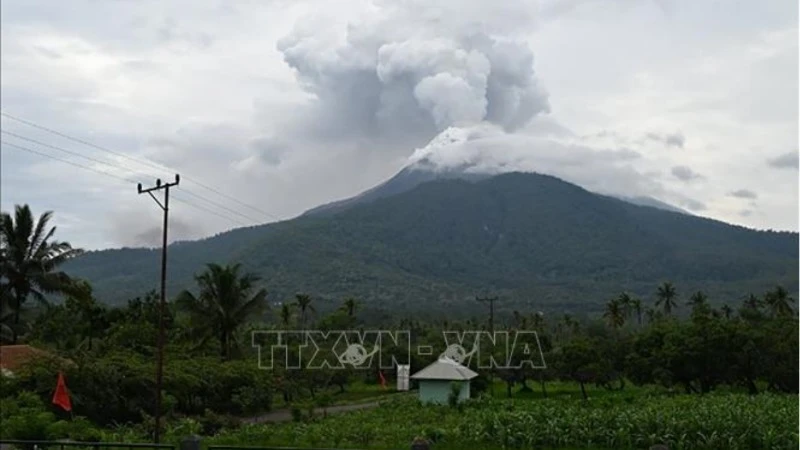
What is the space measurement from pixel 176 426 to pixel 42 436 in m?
6.13

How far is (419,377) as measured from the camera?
3794 cm

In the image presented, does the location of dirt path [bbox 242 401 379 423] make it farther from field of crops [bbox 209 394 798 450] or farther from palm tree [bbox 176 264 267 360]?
field of crops [bbox 209 394 798 450]

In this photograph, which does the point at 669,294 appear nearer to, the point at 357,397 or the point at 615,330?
the point at 615,330

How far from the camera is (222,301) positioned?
36.3 m

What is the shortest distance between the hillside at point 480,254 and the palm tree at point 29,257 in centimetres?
6878

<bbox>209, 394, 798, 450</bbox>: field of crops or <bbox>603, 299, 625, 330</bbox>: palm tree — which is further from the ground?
<bbox>603, 299, 625, 330</bbox>: palm tree

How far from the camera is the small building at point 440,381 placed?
37844mm

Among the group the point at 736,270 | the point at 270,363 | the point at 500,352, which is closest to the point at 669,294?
the point at 500,352

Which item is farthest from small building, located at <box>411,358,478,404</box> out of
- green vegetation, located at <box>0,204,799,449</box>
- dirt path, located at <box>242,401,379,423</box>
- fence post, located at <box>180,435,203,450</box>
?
fence post, located at <box>180,435,203,450</box>

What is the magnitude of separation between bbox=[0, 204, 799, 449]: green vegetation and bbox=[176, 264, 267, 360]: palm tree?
0.19 feet

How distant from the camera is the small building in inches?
1490

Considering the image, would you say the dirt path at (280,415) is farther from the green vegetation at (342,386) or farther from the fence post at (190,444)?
the fence post at (190,444)

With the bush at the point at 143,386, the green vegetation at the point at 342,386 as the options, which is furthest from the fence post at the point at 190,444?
the bush at the point at 143,386

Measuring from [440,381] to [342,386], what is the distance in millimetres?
11256
